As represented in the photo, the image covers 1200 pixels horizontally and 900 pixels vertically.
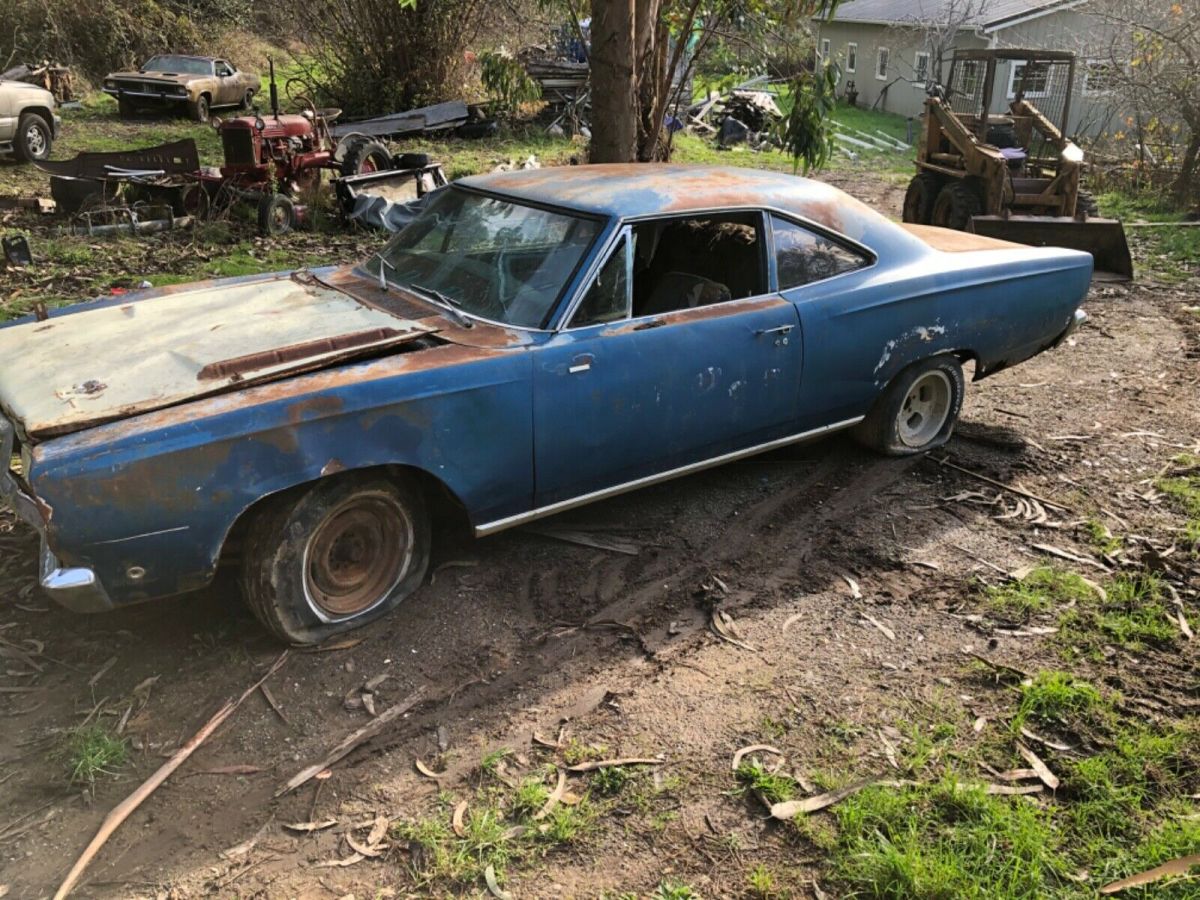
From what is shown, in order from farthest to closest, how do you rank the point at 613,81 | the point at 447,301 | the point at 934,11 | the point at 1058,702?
the point at 934,11 < the point at 613,81 < the point at 447,301 < the point at 1058,702

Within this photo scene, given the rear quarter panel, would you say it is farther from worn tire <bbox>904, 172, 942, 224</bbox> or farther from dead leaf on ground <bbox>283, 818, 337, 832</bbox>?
worn tire <bbox>904, 172, 942, 224</bbox>

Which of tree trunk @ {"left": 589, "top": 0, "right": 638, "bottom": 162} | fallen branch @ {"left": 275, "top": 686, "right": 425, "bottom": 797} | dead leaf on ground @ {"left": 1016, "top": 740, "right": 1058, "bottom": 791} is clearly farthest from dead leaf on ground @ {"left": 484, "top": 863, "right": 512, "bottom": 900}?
tree trunk @ {"left": 589, "top": 0, "right": 638, "bottom": 162}

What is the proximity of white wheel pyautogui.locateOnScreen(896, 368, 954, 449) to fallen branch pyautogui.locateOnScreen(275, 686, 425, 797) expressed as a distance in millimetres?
3160

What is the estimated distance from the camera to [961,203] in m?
10.9

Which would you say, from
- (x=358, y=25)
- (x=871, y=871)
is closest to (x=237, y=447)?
(x=871, y=871)

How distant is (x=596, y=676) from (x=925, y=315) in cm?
267

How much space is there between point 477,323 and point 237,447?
118 centimetres

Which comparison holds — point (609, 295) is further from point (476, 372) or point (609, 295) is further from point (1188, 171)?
point (1188, 171)

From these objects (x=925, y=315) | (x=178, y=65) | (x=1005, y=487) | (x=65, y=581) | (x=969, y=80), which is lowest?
(x=1005, y=487)

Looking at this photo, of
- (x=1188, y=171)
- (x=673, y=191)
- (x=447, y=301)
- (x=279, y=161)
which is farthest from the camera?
(x=1188, y=171)

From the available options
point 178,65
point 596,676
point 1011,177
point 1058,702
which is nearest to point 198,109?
point 178,65

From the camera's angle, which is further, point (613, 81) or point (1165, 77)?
point (1165, 77)

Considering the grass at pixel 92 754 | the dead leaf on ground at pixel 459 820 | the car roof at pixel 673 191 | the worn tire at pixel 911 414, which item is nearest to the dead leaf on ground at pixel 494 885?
the dead leaf on ground at pixel 459 820

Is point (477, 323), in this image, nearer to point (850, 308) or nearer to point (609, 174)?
→ point (609, 174)
